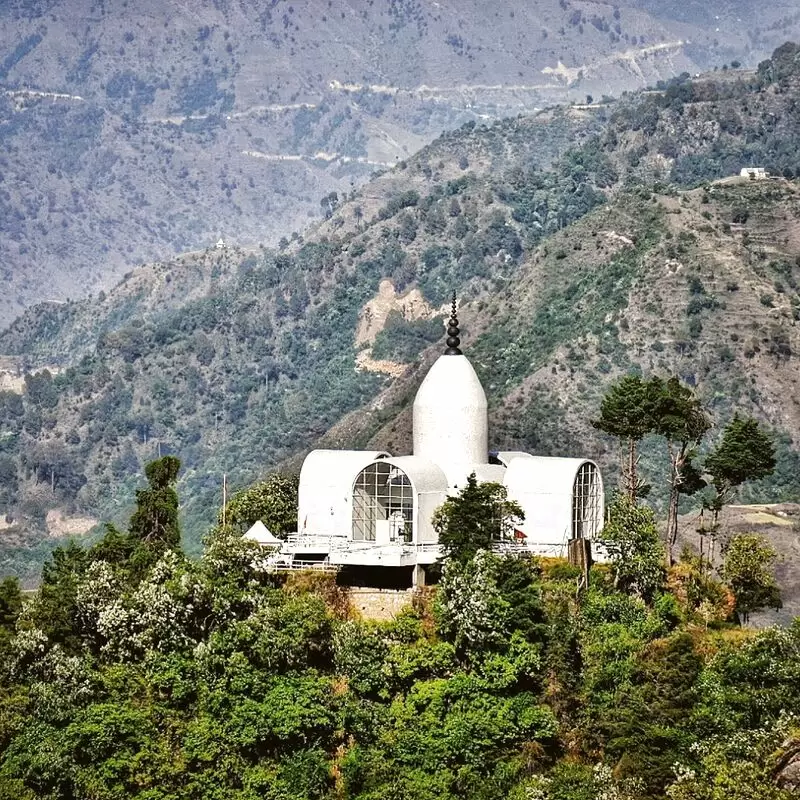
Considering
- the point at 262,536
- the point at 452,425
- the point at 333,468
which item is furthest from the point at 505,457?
the point at 262,536

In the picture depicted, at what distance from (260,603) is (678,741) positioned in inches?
476

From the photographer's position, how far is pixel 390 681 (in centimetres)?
4988

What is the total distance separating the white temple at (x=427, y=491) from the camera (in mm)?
54438

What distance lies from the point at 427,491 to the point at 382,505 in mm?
1431

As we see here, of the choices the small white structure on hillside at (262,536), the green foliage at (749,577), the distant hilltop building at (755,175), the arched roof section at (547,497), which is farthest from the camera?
the distant hilltop building at (755,175)

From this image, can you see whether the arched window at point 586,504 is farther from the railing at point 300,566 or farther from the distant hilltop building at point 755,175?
the distant hilltop building at point 755,175

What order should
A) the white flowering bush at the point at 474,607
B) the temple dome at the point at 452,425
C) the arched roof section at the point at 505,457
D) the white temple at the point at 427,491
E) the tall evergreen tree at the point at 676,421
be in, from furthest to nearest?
the arched roof section at the point at 505,457 → the tall evergreen tree at the point at 676,421 → the temple dome at the point at 452,425 → the white temple at the point at 427,491 → the white flowering bush at the point at 474,607

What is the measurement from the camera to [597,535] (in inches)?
2219

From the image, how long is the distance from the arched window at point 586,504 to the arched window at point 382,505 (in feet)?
16.1

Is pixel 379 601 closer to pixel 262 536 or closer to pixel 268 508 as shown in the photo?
pixel 262 536

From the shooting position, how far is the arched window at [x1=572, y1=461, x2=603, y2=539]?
5550cm

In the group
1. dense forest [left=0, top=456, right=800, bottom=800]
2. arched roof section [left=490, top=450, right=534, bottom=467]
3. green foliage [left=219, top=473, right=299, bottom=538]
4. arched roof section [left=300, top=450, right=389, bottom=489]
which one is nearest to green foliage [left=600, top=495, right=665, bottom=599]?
dense forest [left=0, top=456, right=800, bottom=800]

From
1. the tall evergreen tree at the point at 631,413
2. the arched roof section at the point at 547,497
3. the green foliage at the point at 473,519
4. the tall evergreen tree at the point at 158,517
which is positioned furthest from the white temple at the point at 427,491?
the tall evergreen tree at the point at 158,517

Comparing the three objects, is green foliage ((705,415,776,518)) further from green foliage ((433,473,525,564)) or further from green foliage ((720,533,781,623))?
green foliage ((433,473,525,564))
